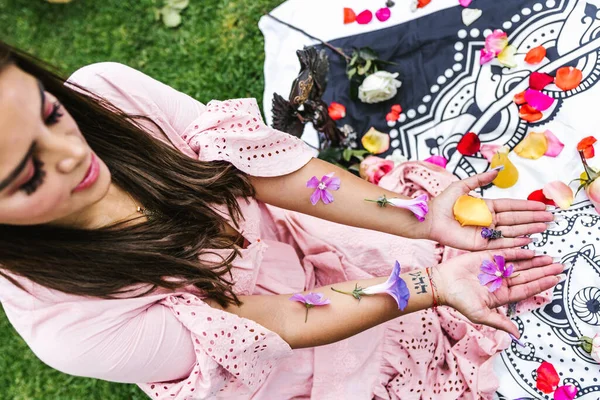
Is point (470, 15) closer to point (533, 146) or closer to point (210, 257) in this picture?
point (533, 146)

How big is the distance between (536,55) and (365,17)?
69 cm

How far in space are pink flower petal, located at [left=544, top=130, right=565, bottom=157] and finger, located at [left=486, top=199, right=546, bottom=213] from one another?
0.30 metres

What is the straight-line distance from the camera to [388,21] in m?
2.11

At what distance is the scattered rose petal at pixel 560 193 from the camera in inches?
63.6

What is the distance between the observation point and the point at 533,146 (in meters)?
1.75

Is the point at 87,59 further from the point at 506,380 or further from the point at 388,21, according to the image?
the point at 506,380

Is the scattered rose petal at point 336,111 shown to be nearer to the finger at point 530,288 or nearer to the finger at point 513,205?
the finger at point 513,205

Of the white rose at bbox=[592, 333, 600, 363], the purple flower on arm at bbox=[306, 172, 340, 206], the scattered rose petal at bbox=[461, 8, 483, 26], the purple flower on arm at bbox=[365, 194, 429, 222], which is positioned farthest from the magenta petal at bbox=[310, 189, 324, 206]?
the scattered rose petal at bbox=[461, 8, 483, 26]

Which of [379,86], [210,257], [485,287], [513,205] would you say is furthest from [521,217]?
[210,257]

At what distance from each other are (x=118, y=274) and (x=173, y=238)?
148mm

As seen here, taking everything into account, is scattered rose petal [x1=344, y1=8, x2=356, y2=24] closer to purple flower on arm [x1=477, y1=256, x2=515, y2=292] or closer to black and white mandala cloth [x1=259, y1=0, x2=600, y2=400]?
black and white mandala cloth [x1=259, y1=0, x2=600, y2=400]

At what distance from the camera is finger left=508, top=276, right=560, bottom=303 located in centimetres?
141

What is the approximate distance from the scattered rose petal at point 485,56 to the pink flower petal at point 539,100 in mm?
197

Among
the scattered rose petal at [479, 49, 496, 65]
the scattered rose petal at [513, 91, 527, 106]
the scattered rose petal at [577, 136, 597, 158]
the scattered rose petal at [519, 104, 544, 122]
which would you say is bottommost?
the scattered rose petal at [577, 136, 597, 158]
